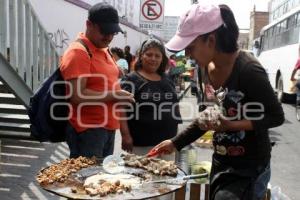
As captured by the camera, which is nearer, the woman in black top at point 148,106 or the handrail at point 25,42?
the woman in black top at point 148,106

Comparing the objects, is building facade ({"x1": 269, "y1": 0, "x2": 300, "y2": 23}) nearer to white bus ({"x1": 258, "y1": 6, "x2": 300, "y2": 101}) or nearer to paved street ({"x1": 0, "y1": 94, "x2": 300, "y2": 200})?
white bus ({"x1": 258, "y1": 6, "x2": 300, "y2": 101})

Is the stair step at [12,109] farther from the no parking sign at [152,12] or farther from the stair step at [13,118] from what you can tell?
the no parking sign at [152,12]

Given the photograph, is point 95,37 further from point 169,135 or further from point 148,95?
point 169,135

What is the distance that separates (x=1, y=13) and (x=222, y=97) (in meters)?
4.41

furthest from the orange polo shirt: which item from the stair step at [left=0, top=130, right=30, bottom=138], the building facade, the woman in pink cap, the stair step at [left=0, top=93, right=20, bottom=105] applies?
the building facade

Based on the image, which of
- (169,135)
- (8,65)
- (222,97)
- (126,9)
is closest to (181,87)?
(126,9)

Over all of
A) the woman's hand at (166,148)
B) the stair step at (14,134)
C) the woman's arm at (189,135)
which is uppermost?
the woman's arm at (189,135)

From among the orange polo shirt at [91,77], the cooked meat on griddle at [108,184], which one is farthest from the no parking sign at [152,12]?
the cooked meat on griddle at [108,184]

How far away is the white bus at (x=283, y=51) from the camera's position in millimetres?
14644

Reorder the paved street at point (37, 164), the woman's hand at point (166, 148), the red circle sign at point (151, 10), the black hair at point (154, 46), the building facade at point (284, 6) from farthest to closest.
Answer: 1. the building facade at point (284, 6)
2. the red circle sign at point (151, 10)
3. the paved street at point (37, 164)
4. the black hair at point (154, 46)
5. the woman's hand at point (166, 148)

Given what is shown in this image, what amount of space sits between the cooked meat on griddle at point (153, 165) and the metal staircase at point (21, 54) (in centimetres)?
351

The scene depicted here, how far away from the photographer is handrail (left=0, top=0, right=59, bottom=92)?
6.09 metres

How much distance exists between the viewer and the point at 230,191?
2416mm

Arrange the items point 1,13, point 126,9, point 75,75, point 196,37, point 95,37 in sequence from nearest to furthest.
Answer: point 196,37 → point 75,75 → point 95,37 → point 1,13 → point 126,9
